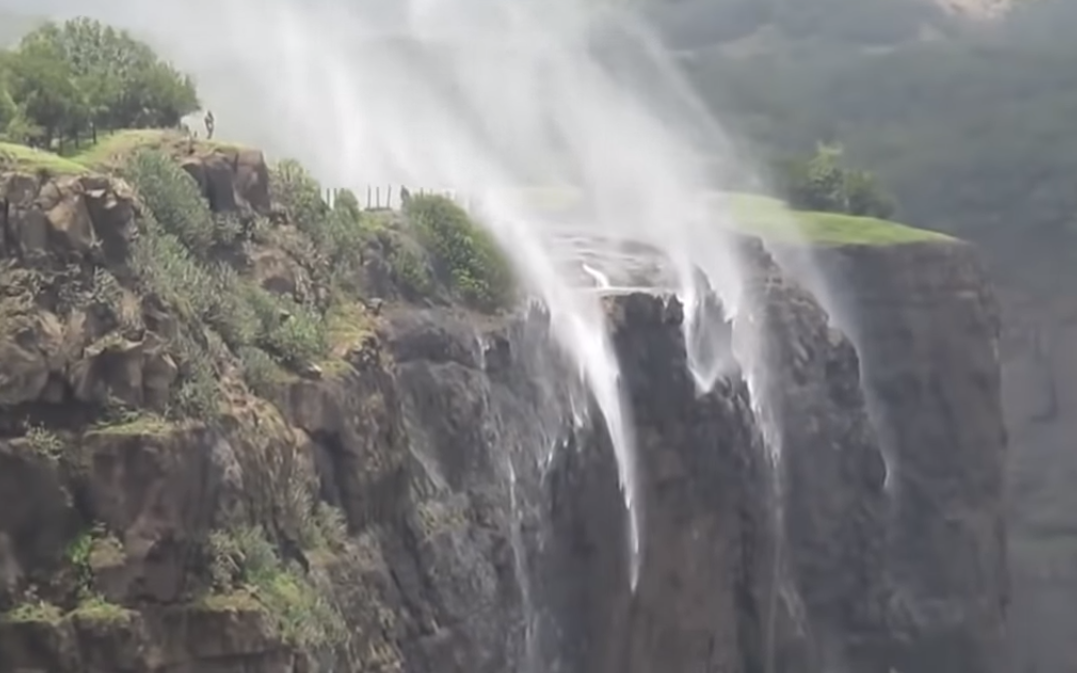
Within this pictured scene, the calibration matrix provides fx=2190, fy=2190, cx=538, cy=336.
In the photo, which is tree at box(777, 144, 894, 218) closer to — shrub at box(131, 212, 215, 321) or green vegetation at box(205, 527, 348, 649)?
shrub at box(131, 212, 215, 321)

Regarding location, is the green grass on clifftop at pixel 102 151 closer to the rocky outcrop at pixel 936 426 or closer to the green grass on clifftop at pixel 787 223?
the green grass on clifftop at pixel 787 223

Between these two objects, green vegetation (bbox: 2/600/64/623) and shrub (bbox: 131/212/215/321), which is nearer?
green vegetation (bbox: 2/600/64/623)

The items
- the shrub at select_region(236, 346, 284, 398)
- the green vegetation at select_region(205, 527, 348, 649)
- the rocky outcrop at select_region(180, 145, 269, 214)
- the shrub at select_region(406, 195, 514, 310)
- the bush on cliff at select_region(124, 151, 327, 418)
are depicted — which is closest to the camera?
the green vegetation at select_region(205, 527, 348, 649)

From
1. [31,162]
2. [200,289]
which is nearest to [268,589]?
[200,289]

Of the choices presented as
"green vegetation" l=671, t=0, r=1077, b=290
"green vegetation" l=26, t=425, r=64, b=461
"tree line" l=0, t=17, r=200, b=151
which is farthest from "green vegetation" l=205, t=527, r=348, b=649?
"green vegetation" l=671, t=0, r=1077, b=290

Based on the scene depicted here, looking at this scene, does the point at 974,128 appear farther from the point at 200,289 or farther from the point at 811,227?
the point at 200,289

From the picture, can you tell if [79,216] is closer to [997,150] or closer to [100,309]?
[100,309]

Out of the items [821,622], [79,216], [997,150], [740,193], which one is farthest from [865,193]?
[79,216]
